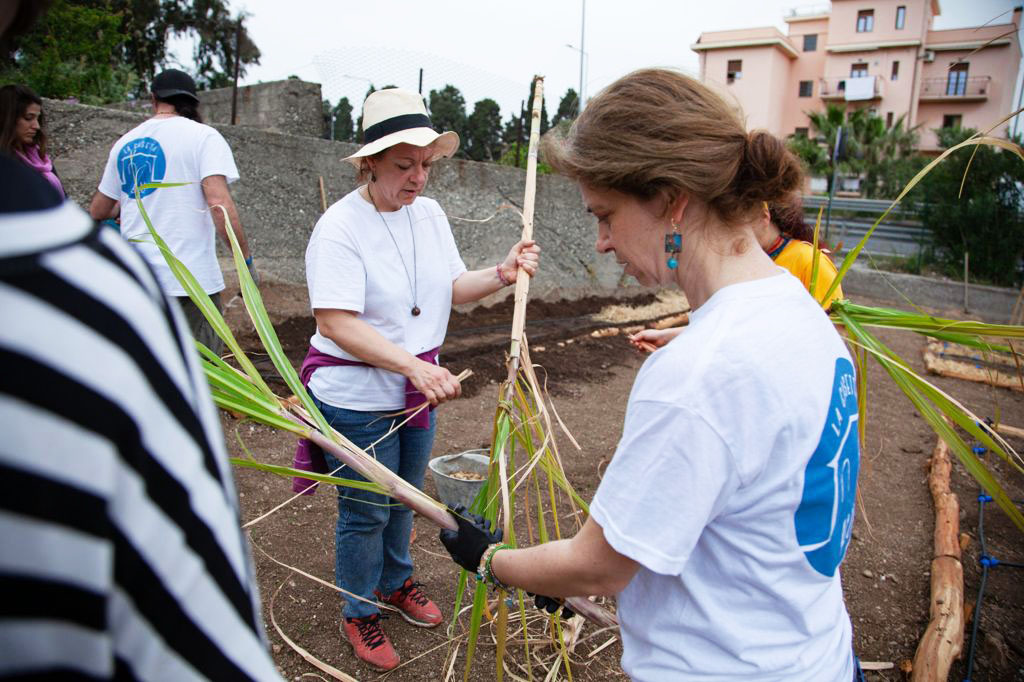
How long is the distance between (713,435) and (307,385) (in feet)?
5.44

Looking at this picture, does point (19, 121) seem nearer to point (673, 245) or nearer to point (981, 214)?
point (673, 245)

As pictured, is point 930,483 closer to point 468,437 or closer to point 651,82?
point 468,437

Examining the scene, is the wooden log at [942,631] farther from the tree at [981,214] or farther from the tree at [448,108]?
the tree at [981,214]

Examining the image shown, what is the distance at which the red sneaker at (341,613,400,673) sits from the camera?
239 cm

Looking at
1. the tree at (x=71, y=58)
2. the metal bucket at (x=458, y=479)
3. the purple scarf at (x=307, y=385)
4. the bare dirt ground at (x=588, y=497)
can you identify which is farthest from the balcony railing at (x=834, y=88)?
the purple scarf at (x=307, y=385)

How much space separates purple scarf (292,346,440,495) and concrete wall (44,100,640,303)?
3.27 meters

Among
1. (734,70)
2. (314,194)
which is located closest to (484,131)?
(314,194)

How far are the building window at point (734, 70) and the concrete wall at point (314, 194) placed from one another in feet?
101

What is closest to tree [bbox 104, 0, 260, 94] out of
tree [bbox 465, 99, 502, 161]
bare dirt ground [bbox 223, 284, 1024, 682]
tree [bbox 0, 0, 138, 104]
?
tree [bbox 0, 0, 138, 104]

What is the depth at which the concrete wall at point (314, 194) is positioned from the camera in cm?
467

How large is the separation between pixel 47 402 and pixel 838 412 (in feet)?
3.44

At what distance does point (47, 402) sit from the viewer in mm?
412

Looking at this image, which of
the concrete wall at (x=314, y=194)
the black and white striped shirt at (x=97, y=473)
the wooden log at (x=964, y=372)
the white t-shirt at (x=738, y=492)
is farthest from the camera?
the wooden log at (x=964, y=372)

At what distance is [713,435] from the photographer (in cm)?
96
